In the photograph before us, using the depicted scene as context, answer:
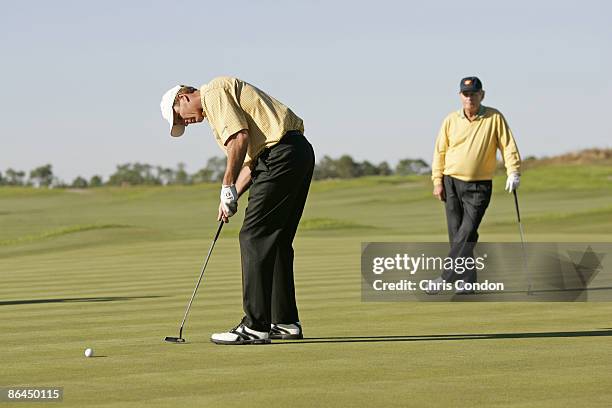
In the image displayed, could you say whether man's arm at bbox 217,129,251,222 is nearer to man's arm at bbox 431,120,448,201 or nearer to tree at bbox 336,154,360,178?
man's arm at bbox 431,120,448,201

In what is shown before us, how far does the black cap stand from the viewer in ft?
39.8

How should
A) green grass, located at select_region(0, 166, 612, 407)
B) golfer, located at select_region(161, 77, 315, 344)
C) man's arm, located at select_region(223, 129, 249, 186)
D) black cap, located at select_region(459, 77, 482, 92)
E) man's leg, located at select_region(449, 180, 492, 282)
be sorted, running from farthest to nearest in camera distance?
1. man's leg, located at select_region(449, 180, 492, 282)
2. black cap, located at select_region(459, 77, 482, 92)
3. golfer, located at select_region(161, 77, 315, 344)
4. man's arm, located at select_region(223, 129, 249, 186)
5. green grass, located at select_region(0, 166, 612, 407)

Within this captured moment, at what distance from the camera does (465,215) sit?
40.8 ft

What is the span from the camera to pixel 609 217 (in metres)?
31.7

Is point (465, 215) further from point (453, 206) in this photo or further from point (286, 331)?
point (286, 331)

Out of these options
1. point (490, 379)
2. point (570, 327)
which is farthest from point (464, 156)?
point (490, 379)

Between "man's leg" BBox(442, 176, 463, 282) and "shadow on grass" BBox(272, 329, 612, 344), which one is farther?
"man's leg" BBox(442, 176, 463, 282)

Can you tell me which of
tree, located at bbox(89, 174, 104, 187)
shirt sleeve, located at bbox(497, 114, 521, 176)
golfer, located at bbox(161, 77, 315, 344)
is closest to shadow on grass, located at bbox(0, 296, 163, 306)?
shirt sleeve, located at bbox(497, 114, 521, 176)

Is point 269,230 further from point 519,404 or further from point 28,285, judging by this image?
point 28,285

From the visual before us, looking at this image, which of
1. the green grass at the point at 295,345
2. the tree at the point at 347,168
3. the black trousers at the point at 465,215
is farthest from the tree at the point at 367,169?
the black trousers at the point at 465,215

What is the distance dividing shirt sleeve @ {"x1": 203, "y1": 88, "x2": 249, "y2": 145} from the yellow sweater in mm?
4629

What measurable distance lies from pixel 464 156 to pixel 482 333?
12.6ft

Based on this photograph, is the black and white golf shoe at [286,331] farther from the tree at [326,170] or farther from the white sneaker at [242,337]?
the tree at [326,170]

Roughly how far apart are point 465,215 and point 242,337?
466cm
